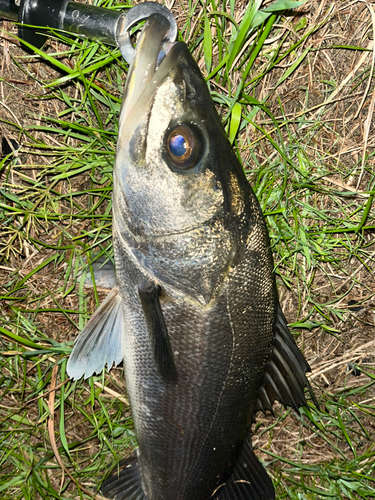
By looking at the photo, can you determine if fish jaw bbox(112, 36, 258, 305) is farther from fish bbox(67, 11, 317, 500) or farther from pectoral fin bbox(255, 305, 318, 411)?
pectoral fin bbox(255, 305, 318, 411)

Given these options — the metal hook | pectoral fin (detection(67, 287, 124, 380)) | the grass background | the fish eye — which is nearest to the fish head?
the fish eye

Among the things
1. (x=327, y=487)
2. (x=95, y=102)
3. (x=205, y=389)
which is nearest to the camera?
(x=205, y=389)

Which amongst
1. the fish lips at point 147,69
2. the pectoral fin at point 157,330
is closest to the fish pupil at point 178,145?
the fish lips at point 147,69

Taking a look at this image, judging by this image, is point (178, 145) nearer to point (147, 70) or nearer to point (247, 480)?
point (147, 70)

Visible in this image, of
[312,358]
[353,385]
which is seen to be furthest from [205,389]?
[353,385]

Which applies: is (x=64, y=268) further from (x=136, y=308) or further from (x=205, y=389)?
(x=205, y=389)
